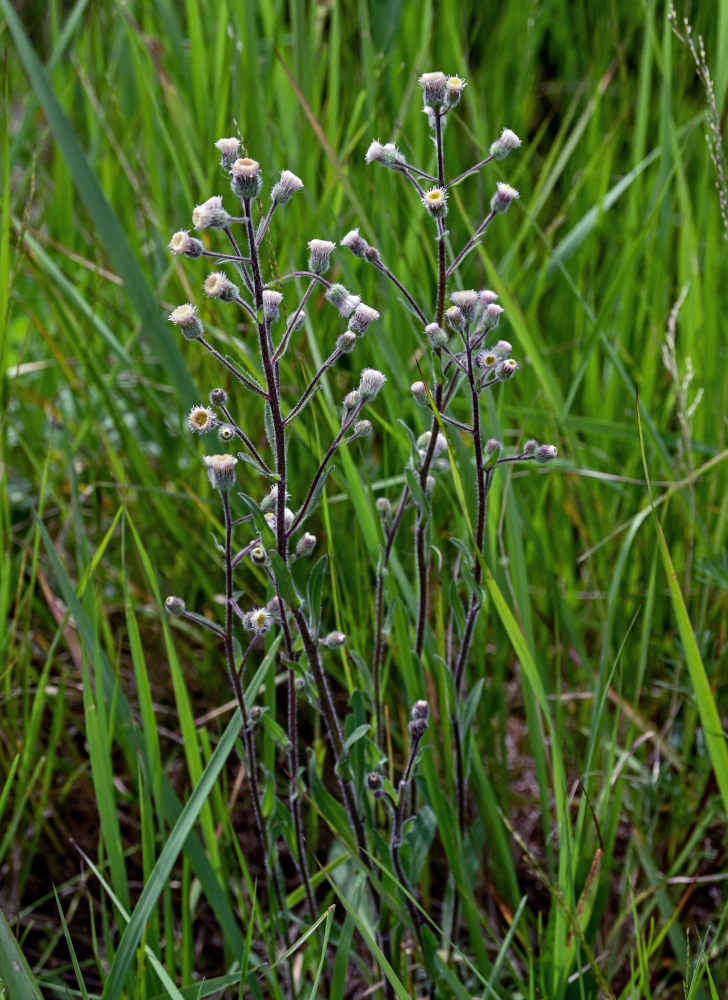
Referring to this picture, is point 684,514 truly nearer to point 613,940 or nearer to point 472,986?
point 613,940

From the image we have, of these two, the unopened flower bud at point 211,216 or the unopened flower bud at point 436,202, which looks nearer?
the unopened flower bud at point 211,216

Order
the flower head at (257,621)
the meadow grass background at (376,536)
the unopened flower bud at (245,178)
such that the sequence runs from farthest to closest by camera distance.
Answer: the meadow grass background at (376,536) → the flower head at (257,621) → the unopened flower bud at (245,178)

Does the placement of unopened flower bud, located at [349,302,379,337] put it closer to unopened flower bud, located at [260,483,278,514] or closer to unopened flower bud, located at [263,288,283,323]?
unopened flower bud, located at [263,288,283,323]

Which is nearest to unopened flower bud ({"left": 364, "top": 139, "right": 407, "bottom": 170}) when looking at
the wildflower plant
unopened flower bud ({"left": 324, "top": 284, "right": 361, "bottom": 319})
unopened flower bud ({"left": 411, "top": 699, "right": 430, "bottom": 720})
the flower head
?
the wildflower plant

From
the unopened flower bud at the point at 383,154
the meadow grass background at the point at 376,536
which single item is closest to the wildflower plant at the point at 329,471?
the unopened flower bud at the point at 383,154

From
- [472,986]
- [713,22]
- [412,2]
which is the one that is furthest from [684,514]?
[713,22]

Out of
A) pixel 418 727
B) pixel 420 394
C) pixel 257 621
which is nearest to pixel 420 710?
pixel 418 727

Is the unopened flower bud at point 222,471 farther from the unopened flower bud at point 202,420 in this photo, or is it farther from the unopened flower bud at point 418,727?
the unopened flower bud at point 418,727

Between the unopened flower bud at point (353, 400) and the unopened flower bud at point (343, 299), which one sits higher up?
the unopened flower bud at point (343, 299)
